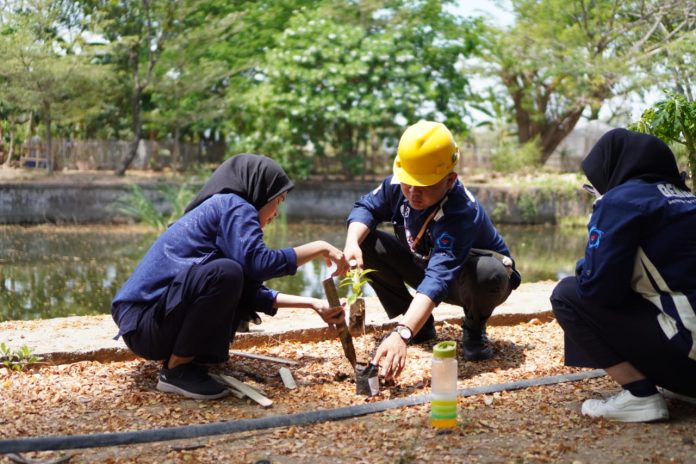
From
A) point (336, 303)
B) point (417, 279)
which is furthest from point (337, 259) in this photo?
point (417, 279)

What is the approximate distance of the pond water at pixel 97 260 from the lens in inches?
358

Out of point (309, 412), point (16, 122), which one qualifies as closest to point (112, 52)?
point (16, 122)

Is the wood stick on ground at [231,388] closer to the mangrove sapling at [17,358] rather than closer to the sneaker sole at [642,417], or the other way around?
the mangrove sapling at [17,358]

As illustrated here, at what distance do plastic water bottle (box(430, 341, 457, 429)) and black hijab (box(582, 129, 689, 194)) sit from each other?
89 centimetres

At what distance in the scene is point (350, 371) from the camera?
4.04m

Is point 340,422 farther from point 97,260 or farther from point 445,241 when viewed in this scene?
point 97,260

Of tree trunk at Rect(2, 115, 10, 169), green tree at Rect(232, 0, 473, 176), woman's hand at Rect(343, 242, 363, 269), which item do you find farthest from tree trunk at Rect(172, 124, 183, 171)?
woman's hand at Rect(343, 242, 363, 269)

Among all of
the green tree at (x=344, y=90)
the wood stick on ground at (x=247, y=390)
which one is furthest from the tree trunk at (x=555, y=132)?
the wood stick on ground at (x=247, y=390)

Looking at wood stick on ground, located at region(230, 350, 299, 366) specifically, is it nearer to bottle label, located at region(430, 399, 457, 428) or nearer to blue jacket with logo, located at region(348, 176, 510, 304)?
blue jacket with logo, located at region(348, 176, 510, 304)

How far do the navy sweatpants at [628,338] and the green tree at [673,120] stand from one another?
1.85 metres

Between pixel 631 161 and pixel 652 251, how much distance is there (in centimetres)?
35

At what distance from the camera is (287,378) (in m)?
3.85

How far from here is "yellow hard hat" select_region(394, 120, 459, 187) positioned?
3.55 metres

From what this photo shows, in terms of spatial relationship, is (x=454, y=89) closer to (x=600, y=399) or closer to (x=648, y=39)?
(x=648, y=39)
